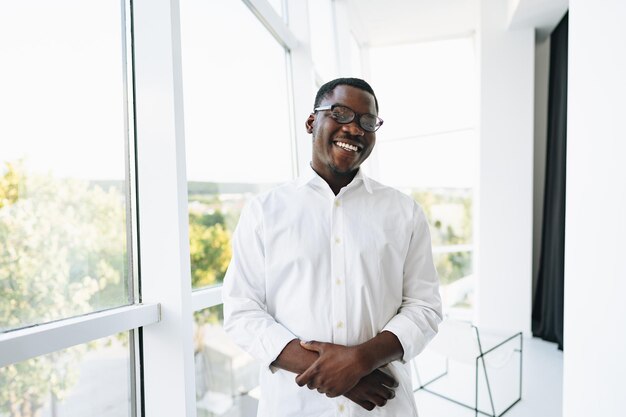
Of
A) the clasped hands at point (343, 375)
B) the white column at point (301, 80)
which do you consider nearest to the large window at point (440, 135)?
the white column at point (301, 80)

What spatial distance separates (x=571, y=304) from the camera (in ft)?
5.68

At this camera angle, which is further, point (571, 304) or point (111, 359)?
point (571, 304)

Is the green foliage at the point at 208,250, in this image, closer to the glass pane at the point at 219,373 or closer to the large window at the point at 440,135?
the glass pane at the point at 219,373

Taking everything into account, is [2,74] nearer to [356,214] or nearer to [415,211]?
[356,214]

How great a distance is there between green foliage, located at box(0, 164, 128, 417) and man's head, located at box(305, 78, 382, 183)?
0.74 meters

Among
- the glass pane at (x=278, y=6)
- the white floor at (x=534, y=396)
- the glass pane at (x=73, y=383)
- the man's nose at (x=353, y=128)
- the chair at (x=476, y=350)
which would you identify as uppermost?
the glass pane at (x=278, y=6)

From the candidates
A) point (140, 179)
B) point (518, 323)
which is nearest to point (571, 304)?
point (140, 179)

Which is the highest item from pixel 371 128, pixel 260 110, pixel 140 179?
pixel 260 110

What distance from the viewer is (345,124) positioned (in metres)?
1.11

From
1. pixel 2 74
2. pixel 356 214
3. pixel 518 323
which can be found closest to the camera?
pixel 2 74

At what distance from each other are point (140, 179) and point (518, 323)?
4.17m

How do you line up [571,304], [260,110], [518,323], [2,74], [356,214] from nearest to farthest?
1. [2,74]
2. [356,214]
3. [571,304]
4. [260,110]
5. [518,323]

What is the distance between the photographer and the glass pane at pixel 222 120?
72.9 inches

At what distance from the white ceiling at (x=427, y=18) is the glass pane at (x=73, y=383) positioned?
407 centimetres
